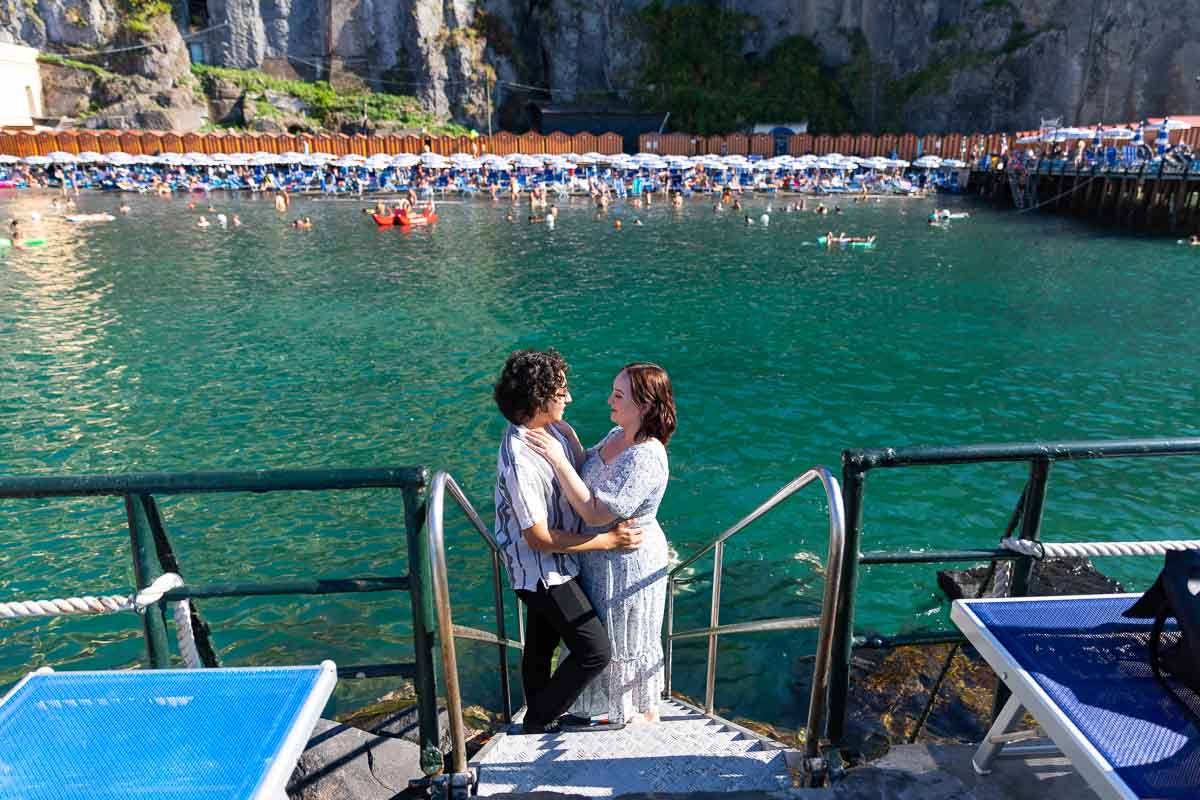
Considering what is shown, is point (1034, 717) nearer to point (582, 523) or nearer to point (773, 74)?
point (582, 523)

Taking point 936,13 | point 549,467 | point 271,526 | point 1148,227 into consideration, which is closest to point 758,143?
point 936,13

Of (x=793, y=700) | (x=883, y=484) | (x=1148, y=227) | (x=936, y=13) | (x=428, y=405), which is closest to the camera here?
(x=793, y=700)

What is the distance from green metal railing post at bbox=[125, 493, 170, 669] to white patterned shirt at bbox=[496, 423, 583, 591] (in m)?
1.30

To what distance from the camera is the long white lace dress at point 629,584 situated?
3.27 metres

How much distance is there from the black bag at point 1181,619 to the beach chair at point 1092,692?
0.17 ft

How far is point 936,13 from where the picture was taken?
78.3 metres

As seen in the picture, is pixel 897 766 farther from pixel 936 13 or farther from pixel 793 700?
pixel 936 13

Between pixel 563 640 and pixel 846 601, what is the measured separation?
1273mm

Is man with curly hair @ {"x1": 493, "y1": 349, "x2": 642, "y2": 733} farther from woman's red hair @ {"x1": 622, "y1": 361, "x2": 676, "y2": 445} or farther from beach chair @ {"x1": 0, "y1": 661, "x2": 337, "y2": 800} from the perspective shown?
beach chair @ {"x1": 0, "y1": 661, "x2": 337, "y2": 800}

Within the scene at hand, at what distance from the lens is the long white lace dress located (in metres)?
3.27

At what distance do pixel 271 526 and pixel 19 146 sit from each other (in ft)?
226

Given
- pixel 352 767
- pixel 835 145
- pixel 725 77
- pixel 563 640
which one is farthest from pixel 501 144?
pixel 352 767

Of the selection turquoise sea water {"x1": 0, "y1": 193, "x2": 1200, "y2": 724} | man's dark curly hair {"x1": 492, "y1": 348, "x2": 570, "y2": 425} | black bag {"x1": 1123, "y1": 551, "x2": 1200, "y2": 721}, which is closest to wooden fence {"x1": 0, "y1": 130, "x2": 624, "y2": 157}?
turquoise sea water {"x1": 0, "y1": 193, "x2": 1200, "y2": 724}

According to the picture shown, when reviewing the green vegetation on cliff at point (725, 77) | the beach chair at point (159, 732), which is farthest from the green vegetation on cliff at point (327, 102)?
the beach chair at point (159, 732)
